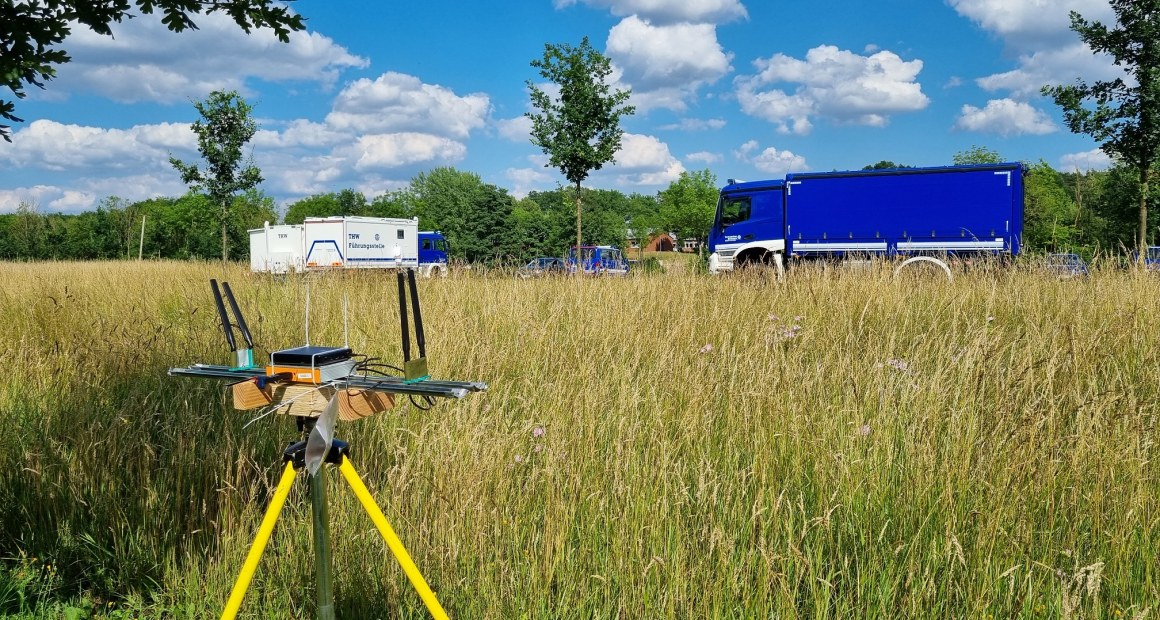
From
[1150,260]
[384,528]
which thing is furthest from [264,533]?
[1150,260]

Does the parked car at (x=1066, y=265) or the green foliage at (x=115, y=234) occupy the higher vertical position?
the green foliage at (x=115, y=234)

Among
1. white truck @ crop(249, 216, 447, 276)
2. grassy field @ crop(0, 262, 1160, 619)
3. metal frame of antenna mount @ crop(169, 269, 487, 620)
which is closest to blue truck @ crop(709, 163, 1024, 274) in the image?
grassy field @ crop(0, 262, 1160, 619)

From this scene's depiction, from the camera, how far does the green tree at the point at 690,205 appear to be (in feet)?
183

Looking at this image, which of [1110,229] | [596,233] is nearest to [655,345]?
[1110,229]

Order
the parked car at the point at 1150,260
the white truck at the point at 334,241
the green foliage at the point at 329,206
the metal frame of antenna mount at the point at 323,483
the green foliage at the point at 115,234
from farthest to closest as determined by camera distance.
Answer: the green foliage at the point at 329,206
the green foliage at the point at 115,234
the white truck at the point at 334,241
the parked car at the point at 1150,260
the metal frame of antenna mount at the point at 323,483

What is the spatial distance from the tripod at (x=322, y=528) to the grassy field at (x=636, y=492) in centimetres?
66

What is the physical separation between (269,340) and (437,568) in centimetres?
354

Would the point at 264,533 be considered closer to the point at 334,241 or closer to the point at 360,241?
the point at 334,241

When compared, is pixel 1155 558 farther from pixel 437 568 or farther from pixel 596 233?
pixel 596 233

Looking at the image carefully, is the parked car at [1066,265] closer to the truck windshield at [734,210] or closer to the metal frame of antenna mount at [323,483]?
the metal frame of antenna mount at [323,483]

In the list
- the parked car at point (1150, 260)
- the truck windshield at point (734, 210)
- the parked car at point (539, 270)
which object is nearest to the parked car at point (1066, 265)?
the parked car at point (1150, 260)

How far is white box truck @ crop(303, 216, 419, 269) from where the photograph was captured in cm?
2591

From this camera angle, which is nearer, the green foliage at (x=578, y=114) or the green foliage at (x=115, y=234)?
the green foliage at (x=578, y=114)

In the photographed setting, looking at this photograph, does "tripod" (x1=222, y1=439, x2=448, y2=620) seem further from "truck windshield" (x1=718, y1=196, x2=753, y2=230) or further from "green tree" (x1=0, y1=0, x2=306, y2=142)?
"truck windshield" (x1=718, y1=196, x2=753, y2=230)
